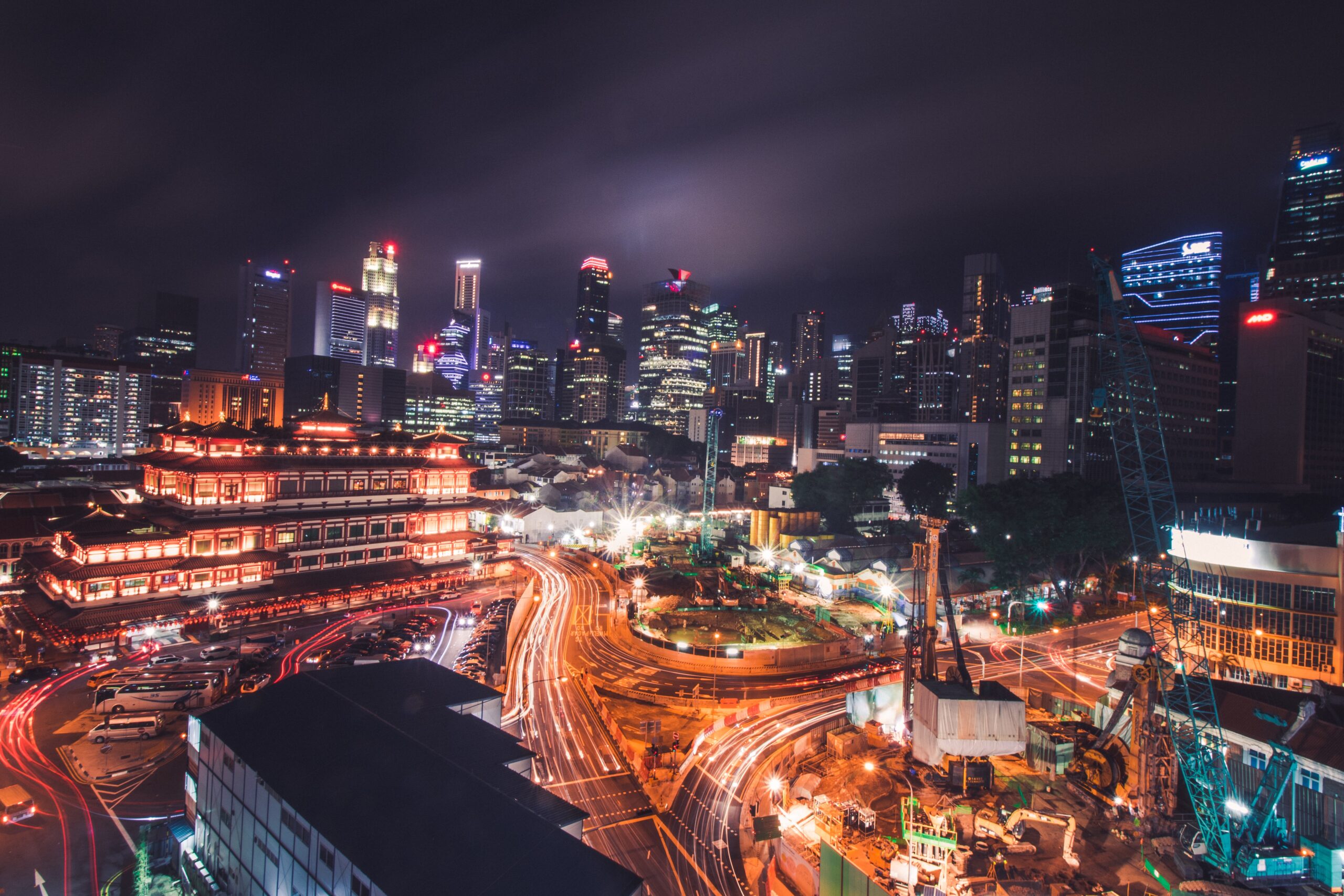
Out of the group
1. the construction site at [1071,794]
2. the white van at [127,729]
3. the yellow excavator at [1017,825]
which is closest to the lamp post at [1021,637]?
the construction site at [1071,794]

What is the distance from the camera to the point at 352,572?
45.2 metres

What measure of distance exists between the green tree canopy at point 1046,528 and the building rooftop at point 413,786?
44130 mm

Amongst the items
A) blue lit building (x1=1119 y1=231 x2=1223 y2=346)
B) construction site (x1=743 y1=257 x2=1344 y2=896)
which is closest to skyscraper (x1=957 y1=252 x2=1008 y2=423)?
blue lit building (x1=1119 y1=231 x2=1223 y2=346)

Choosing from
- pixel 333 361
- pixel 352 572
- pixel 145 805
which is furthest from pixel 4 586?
pixel 333 361

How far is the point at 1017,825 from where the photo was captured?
21.2 meters

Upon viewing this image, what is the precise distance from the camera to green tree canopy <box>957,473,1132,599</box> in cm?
4941

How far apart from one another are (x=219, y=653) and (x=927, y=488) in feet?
245

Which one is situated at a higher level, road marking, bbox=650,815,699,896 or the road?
the road

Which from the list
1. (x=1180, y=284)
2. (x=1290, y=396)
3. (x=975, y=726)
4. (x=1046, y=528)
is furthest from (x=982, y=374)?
(x=975, y=726)

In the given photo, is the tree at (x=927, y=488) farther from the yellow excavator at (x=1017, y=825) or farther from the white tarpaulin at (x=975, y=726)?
the yellow excavator at (x=1017, y=825)

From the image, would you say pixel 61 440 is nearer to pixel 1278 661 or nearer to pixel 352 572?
pixel 352 572

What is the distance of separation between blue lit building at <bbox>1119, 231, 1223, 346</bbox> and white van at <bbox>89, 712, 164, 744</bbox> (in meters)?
163

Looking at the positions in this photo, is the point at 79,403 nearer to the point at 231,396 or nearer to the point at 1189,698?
the point at 231,396

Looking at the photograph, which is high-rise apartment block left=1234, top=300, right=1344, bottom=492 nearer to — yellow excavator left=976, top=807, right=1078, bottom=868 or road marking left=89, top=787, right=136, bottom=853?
yellow excavator left=976, top=807, right=1078, bottom=868
